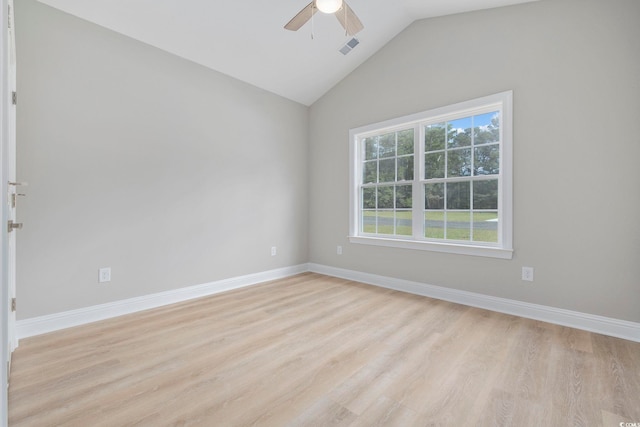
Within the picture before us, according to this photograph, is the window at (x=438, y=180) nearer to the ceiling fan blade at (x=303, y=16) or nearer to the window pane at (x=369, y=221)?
the window pane at (x=369, y=221)

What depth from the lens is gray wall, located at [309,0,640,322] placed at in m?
2.23

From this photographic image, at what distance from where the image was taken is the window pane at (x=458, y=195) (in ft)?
10.1

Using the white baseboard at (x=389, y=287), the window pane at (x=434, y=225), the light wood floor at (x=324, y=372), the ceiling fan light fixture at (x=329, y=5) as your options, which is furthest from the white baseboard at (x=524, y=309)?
the ceiling fan light fixture at (x=329, y=5)

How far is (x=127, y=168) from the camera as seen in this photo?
108 inches

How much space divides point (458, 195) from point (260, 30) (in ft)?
9.20

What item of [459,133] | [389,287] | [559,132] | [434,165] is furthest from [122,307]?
[559,132]

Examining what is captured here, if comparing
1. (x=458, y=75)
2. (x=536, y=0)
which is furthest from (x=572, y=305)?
(x=536, y=0)

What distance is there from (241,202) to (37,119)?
1.99 metres

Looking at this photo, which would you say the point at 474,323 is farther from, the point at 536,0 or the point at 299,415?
the point at 536,0

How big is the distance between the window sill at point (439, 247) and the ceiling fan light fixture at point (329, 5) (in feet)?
8.20

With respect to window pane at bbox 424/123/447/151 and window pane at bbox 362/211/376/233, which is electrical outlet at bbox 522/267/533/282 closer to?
window pane at bbox 424/123/447/151

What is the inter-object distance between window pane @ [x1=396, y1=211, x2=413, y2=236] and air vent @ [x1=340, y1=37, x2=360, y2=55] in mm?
2168

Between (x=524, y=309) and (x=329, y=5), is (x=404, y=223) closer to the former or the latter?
(x=524, y=309)

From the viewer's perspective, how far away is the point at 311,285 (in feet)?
12.3
